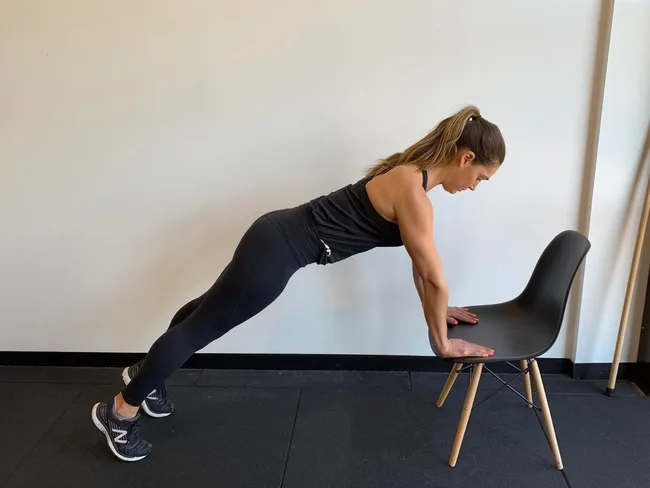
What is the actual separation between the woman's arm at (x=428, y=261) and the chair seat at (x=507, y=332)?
4 centimetres

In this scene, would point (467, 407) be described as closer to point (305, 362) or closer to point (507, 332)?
point (507, 332)

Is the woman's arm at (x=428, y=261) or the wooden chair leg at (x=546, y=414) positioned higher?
the woman's arm at (x=428, y=261)

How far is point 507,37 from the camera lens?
77.4 inches

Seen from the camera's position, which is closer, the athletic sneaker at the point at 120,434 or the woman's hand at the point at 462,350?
the woman's hand at the point at 462,350

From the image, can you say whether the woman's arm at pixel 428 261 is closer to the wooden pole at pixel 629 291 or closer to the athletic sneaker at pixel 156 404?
the wooden pole at pixel 629 291

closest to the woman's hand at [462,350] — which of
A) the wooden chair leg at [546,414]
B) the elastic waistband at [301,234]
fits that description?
the wooden chair leg at [546,414]

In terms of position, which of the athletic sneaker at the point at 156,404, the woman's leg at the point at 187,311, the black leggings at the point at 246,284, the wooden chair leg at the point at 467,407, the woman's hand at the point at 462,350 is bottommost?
the athletic sneaker at the point at 156,404

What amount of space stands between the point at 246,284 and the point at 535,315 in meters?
1.07

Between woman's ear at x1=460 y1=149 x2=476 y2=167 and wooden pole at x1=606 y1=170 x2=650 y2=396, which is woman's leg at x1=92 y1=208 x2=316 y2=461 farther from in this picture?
wooden pole at x1=606 y1=170 x2=650 y2=396

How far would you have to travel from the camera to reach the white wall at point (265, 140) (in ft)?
6.52

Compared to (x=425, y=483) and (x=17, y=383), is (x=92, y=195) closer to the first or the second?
(x=17, y=383)

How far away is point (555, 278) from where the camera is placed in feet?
5.94

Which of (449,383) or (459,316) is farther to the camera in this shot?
(449,383)

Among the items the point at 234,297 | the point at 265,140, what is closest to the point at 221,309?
the point at 234,297
